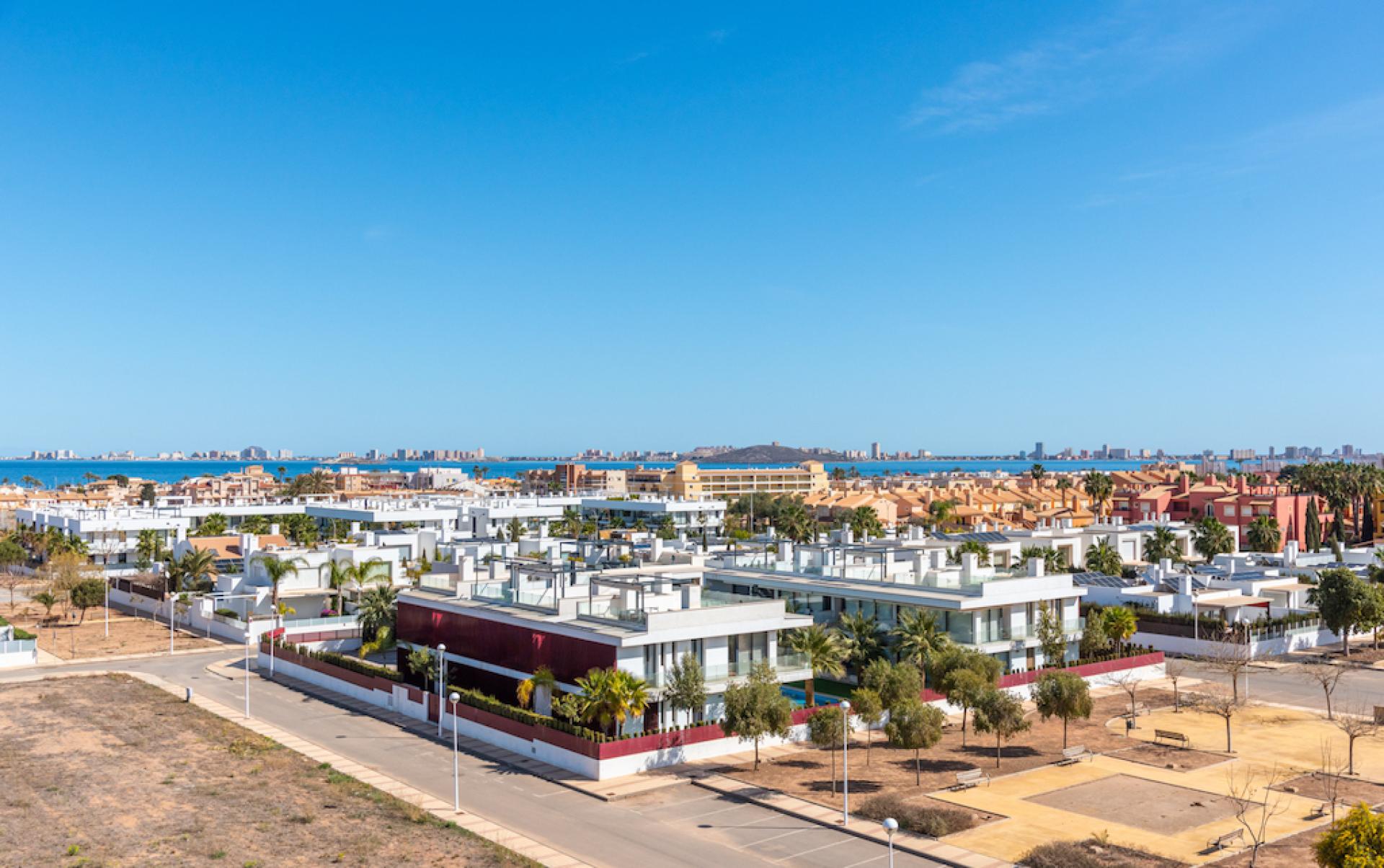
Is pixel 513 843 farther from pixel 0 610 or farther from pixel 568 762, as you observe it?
pixel 0 610

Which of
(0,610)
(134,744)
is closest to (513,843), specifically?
(134,744)

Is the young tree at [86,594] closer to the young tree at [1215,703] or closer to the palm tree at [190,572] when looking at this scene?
the palm tree at [190,572]

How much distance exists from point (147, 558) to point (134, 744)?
59.4m

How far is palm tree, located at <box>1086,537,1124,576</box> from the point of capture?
254 ft

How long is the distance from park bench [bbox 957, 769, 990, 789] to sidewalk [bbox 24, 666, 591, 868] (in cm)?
1312

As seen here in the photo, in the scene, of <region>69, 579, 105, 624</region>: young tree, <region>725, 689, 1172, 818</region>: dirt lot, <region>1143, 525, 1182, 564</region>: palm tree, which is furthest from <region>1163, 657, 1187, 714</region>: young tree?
<region>69, 579, 105, 624</region>: young tree

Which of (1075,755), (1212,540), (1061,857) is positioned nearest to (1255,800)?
(1075,755)

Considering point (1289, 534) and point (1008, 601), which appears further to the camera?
point (1289, 534)

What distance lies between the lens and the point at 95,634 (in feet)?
228

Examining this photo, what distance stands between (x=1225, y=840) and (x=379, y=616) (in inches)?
1564

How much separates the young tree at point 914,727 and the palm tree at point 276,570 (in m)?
44.5

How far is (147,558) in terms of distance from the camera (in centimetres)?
9450

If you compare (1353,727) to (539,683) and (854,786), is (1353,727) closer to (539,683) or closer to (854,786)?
(854,786)

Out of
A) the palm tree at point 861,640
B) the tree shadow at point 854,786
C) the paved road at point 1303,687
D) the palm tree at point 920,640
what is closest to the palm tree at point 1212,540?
the paved road at point 1303,687
